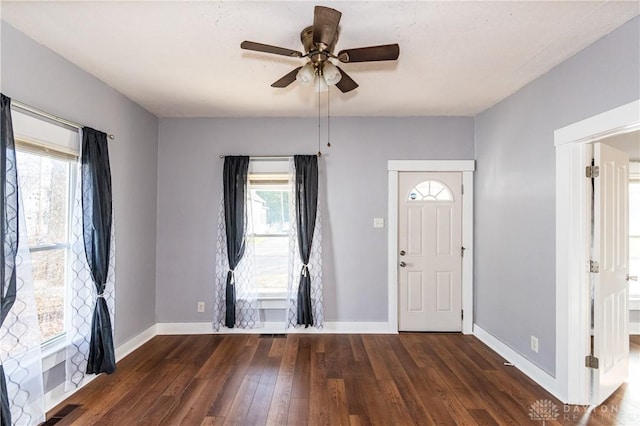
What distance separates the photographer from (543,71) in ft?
8.55

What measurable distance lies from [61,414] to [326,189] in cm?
303

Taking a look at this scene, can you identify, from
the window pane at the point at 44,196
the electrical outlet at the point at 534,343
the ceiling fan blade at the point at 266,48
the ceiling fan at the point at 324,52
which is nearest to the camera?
the ceiling fan at the point at 324,52

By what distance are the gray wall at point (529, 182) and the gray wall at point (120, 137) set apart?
12.7 feet

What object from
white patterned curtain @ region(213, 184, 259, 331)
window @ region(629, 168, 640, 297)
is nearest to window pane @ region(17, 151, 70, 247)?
white patterned curtain @ region(213, 184, 259, 331)

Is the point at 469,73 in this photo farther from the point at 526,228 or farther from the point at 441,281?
the point at 441,281

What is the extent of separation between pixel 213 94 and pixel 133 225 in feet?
5.32

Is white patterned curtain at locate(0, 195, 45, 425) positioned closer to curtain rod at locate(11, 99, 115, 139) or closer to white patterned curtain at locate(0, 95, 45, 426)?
white patterned curtain at locate(0, 95, 45, 426)

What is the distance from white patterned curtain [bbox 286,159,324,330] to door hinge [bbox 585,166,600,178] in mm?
2512

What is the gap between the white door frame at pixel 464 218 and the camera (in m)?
3.78

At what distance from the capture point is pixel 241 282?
3.72 metres

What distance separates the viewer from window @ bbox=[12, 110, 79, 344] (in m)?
2.19

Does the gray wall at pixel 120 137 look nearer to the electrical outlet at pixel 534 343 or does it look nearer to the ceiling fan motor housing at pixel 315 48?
the ceiling fan motor housing at pixel 315 48

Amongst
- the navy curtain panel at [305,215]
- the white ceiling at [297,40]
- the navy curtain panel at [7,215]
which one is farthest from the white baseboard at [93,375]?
the white ceiling at [297,40]

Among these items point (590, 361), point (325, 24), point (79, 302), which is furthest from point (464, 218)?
point (79, 302)
